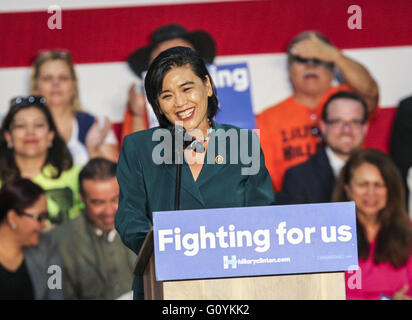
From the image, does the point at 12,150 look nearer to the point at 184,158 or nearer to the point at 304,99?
the point at 304,99

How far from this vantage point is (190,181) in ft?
7.88

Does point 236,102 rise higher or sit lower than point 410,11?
lower

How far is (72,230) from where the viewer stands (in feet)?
17.0

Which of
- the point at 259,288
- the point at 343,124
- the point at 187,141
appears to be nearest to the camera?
the point at 259,288

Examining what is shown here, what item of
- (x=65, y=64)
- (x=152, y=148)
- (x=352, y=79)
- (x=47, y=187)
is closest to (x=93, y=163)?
(x=47, y=187)

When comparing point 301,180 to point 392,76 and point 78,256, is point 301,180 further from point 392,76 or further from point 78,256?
point 78,256

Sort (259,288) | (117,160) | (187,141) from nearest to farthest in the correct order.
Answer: (259,288), (187,141), (117,160)

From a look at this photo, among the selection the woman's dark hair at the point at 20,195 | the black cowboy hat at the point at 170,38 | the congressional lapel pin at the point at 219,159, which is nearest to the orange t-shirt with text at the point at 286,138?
the black cowboy hat at the point at 170,38

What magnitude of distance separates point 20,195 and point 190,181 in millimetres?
3060

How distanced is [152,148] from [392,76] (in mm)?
3239

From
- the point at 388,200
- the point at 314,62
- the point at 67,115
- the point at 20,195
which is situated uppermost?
the point at 314,62

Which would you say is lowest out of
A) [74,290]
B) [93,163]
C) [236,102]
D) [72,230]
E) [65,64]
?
[74,290]

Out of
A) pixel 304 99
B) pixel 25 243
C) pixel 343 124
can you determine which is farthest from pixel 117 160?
pixel 343 124

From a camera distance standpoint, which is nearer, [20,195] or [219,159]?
[219,159]
